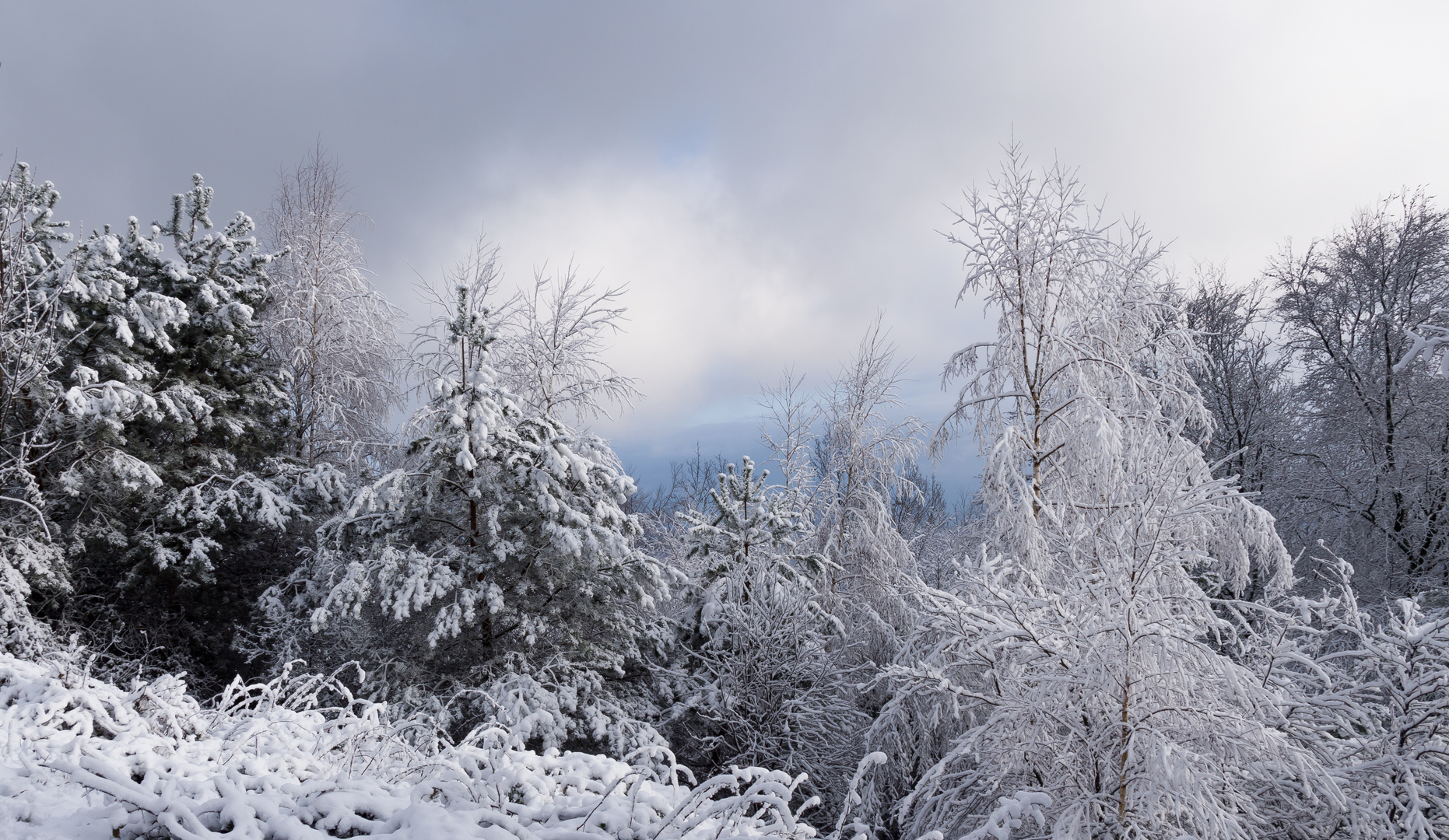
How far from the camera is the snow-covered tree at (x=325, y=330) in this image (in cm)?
1388

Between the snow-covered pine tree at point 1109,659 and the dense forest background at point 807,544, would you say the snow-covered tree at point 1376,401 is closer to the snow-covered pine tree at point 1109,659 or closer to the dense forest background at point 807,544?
the dense forest background at point 807,544

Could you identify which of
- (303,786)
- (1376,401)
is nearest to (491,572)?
(303,786)

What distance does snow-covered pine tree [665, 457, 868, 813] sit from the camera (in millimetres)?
8719

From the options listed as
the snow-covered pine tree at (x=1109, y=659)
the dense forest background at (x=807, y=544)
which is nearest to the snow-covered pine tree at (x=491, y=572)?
the dense forest background at (x=807, y=544)

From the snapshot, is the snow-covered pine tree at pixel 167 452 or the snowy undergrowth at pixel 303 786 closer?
the snowy undergrowth at pixel 303 786

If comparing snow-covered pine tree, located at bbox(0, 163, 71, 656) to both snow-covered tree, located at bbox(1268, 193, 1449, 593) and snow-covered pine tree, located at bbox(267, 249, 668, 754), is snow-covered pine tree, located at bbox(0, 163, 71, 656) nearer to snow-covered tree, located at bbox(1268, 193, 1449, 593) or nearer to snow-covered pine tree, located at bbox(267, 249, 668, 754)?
snow-covered pine tree, located at bbox(267, 249, 668, 754)

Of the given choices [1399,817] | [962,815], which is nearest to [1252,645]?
[1399,817]

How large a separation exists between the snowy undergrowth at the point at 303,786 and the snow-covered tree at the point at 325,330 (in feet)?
31.6

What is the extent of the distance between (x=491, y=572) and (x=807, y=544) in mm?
5154

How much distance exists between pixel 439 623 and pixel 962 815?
5.85 meters

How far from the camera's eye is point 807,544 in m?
11.2

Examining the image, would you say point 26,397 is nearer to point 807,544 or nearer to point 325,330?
point 325,330

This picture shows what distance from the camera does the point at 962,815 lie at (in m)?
4.95

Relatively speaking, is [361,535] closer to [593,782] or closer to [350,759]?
[350,759]
